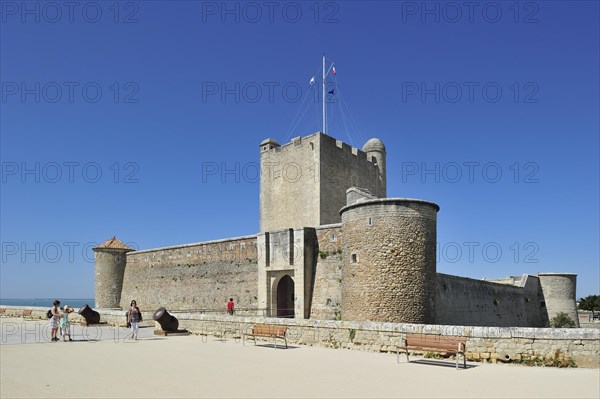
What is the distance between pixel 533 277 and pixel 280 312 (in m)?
20.6

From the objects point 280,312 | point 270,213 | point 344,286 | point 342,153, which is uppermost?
point 342,153

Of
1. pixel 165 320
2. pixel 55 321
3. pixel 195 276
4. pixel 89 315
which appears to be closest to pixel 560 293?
pixel 195 276

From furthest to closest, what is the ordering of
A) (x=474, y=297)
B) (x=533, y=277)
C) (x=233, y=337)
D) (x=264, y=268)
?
1. (x=533, y=277)
2. (x=474, y=297)
3. (x=264, y=268)
4. (x=233, y=337)

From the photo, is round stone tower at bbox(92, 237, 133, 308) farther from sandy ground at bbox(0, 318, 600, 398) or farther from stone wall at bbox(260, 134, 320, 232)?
sandy ground at bbox(0, 318, 600, 398)

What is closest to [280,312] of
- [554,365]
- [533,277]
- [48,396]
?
[554,365]

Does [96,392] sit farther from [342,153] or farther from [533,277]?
[533,277]

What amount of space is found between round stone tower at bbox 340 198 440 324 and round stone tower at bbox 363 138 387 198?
1219 cm

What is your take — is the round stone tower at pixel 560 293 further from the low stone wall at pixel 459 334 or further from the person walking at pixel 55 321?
the person walking at pixel 55 321

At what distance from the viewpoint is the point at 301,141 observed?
78.6ft

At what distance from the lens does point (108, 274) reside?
99.1 feet

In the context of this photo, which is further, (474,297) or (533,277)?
(533,277)

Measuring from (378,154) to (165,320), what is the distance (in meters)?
16.2

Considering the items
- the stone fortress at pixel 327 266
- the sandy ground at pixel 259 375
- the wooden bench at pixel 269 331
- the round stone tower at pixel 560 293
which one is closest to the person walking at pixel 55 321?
the sandy ground at pixel 259 375

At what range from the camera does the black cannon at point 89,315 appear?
20.0 metres
